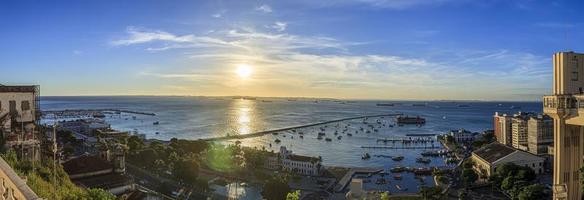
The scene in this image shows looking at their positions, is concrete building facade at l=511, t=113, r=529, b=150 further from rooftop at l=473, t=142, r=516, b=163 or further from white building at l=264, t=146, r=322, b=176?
white building at l=264, t=146, r=322, b=176

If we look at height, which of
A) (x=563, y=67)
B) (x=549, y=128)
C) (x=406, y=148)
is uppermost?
(x=563, y=67)

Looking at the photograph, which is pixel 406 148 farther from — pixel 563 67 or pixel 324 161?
pixel 563 67

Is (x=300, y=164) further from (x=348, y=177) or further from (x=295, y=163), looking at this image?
(x=348, y=177)

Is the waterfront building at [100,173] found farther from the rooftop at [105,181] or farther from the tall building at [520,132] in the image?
the tall building at [520,132]

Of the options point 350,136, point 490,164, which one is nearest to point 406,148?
point 350,136

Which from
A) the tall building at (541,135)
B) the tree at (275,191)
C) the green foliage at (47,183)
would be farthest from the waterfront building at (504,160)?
the green foliage at (47,183)

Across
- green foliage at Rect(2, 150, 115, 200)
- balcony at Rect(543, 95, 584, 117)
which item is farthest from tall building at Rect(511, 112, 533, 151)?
green foliage at Rect(2, 150, 115, 200)
